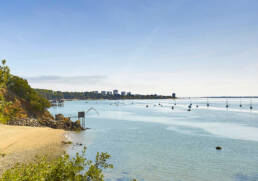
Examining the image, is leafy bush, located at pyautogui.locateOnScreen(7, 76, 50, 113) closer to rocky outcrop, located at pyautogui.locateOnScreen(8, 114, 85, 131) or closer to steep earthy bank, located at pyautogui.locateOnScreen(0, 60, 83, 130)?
steep earthy bank, located at pyautogui.locateOnScreen(0, 60, 83, 130)

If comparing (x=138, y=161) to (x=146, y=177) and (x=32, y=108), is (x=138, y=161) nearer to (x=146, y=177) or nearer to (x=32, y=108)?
(x=146, y=177)

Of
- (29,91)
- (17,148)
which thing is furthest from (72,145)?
(29,91)

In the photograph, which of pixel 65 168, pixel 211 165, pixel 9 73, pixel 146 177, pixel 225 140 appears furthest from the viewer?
pixel 225 140

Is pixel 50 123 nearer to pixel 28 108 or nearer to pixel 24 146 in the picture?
pixel 28 108

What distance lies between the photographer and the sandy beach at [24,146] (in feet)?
101

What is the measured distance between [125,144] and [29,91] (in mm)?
53074

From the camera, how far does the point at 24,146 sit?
38.0 metres

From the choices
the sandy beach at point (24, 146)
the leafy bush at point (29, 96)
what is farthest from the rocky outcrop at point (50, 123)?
the leafy bush at point (29, 96)

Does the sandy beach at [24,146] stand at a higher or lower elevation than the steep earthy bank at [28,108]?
lower

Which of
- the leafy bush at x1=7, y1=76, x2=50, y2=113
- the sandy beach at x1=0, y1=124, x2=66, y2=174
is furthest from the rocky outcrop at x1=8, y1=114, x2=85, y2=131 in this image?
the leafy bush at x1=7, y1=76, x2=50, y2=113

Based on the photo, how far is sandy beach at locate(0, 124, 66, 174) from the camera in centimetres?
3066

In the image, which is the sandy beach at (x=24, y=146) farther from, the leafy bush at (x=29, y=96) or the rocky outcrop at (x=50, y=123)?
the leafy bush at (x=29, y=96)

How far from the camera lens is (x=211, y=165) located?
112ft

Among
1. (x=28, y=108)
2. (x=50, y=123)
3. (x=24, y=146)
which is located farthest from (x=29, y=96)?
(x=24, y=146)
